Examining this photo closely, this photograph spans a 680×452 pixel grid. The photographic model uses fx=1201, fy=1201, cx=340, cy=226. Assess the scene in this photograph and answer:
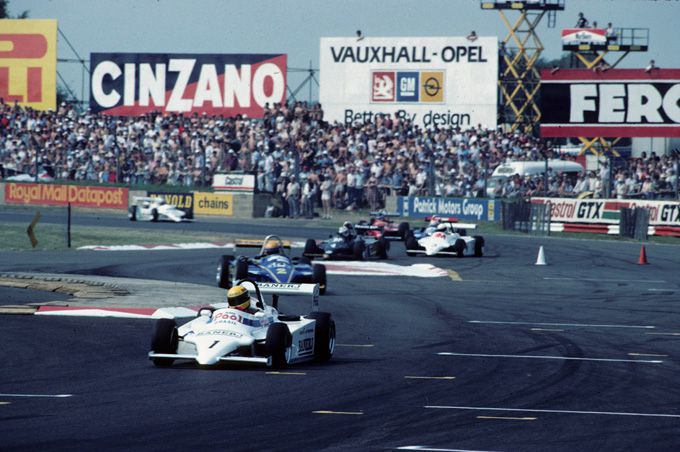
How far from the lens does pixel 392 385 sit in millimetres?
11406

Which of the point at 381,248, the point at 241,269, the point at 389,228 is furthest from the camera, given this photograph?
the point at 389,228

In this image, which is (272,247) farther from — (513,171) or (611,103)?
(611,103)

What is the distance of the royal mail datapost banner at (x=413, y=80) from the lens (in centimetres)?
5538

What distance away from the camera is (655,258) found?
32531 mm

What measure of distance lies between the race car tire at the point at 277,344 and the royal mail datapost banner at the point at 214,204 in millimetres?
36870

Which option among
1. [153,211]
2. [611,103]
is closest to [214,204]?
[153,211]

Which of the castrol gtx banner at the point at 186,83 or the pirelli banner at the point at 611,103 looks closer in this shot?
the pirelli banner at the point at 611,103

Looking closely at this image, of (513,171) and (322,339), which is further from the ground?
(513,171)

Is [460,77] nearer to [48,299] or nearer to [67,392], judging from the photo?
[48,299]

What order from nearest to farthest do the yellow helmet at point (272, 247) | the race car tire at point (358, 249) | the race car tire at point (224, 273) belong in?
the yellow helmet at point (272, 247) < the race car tire at point (224, 273) < the race car tire at point (358, 249)

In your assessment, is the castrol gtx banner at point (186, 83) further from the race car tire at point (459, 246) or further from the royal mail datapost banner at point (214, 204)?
the race car tire at point (459, 246)

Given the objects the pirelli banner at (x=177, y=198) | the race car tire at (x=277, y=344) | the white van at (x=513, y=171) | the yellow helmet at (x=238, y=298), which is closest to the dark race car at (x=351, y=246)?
the white van at (x=513, y=171)

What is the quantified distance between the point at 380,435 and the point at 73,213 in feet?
140

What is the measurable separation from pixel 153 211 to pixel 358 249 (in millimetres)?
17140
